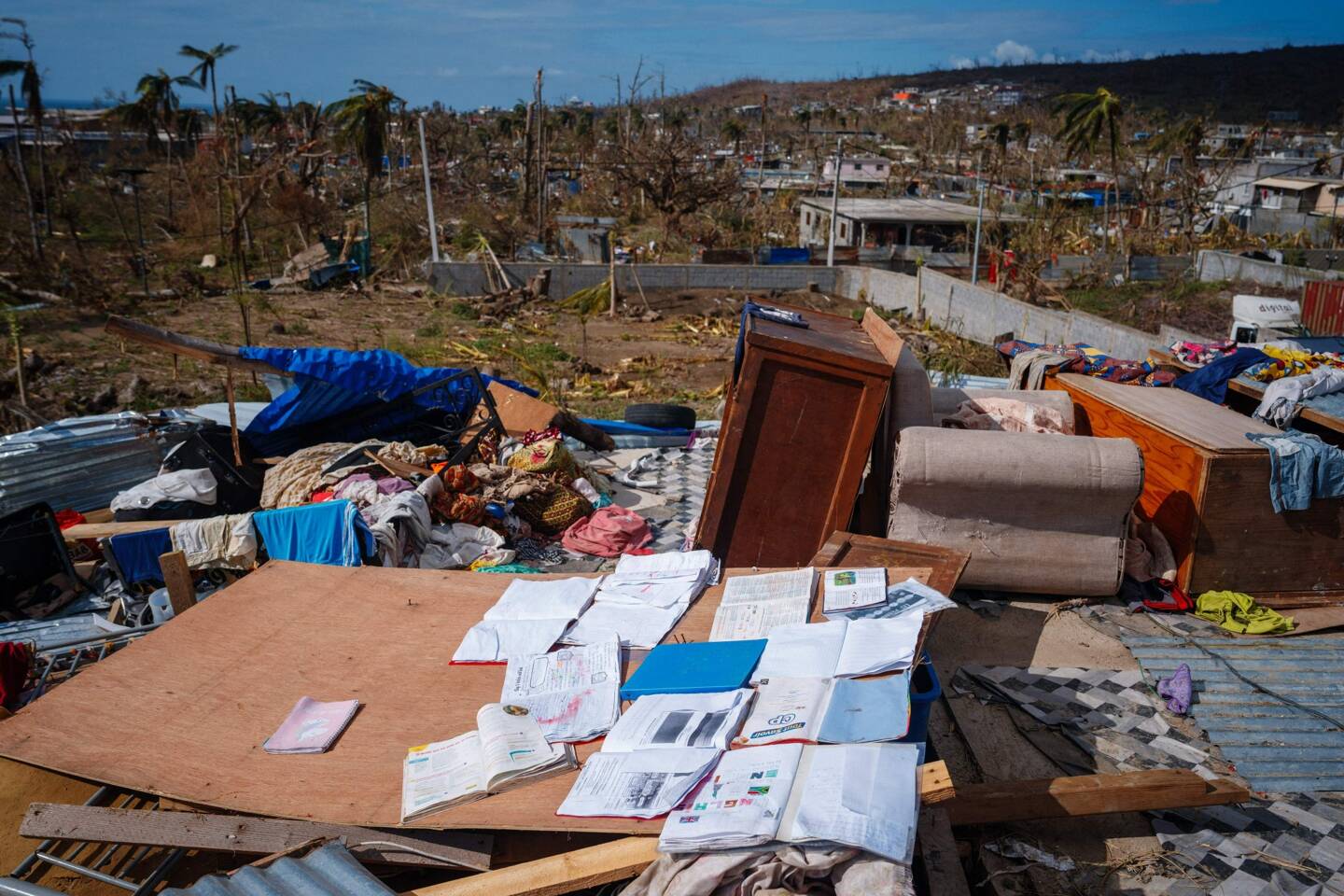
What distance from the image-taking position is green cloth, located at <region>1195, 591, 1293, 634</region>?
17.1 feet

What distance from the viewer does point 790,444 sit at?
5.47 metres

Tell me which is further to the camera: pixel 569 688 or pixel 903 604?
pixel 903 604

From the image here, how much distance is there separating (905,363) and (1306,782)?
3.04 meters

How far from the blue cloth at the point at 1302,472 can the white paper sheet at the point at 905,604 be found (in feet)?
9.54

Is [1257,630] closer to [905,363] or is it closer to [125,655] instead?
[905,363]

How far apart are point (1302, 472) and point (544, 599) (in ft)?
14.5

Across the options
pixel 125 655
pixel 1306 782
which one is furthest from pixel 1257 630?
pixel 125 655

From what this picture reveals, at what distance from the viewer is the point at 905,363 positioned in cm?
581

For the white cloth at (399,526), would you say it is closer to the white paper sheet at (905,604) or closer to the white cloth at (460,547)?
the white cloth at (460,547)


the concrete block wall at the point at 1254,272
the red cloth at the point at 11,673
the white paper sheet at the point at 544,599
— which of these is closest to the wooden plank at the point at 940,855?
the white paper sheet at the point at 544,599

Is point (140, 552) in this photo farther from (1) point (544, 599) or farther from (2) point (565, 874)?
(2) point (565, 874)

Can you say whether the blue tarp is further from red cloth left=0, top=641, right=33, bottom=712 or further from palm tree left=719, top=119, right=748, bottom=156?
palm tree left=719, top=119, right=748, bottom=156

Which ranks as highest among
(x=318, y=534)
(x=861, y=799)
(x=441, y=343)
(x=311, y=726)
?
(x=861, y=799)

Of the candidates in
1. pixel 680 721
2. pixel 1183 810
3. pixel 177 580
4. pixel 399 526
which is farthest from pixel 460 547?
pixel 1183 810
